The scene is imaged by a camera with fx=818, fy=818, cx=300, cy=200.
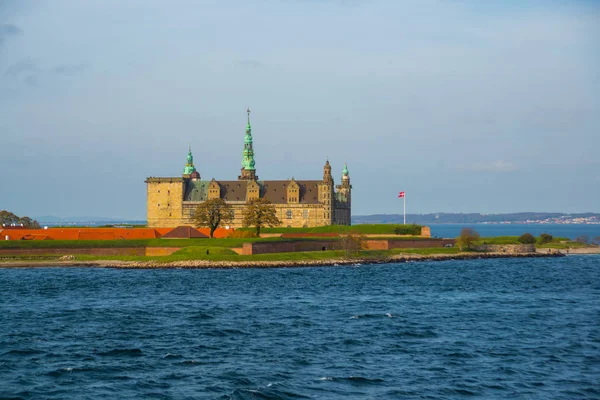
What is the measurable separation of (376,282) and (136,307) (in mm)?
24720

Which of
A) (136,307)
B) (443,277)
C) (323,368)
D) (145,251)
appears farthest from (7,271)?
(323,368)

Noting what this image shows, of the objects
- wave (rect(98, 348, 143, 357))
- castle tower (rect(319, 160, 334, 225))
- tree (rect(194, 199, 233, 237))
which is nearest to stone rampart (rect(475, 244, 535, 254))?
castle tower (rect(319, 160, 334, 225))

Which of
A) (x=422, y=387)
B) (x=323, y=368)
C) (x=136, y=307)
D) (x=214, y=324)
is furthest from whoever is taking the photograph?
(x=136, y=307)

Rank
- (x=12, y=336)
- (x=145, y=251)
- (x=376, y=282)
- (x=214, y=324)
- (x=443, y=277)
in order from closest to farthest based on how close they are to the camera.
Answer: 1. (x=12, y=336)
2. (x=214, y=324)
3. (x=376, y=282)
4. (x=443, y=277)
5. (x=145, y=251)

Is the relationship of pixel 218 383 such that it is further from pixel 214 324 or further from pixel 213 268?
pixel 213 268

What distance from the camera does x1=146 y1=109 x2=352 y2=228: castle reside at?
142 m

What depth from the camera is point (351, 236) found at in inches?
3912

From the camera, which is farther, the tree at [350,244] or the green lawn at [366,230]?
the green lawn at [366,230]

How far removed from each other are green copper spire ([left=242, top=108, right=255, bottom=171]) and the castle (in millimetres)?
1692

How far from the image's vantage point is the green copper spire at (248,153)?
516 feet

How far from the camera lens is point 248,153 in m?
158

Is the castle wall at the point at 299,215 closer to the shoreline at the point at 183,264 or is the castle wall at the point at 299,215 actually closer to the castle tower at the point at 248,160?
the castle tower at the point at 248,160

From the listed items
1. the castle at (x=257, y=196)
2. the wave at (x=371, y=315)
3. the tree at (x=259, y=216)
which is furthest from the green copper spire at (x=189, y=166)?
the wave at (x=371, y=315)

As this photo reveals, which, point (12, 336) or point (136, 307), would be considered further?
point (136, 307)
